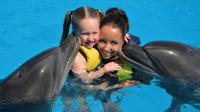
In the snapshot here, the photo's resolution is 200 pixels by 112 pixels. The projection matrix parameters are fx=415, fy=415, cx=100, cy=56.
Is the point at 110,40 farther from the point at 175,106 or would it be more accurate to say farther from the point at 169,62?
the point at 175,106

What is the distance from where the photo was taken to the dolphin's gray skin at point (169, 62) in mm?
5367

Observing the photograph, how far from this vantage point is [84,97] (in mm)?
5891

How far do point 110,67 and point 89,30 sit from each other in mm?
622

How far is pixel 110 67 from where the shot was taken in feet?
19.0

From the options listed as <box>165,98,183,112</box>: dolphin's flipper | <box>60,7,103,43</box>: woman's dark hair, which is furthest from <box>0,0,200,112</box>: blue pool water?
<box>165,98,183,112</box>: dolphin's flipper

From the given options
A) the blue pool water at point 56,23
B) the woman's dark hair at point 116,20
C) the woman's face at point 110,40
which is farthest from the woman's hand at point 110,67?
the blue pool water at point 56,23

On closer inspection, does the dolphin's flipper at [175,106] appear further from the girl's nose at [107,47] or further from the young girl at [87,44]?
the girl's nose at [107,47]

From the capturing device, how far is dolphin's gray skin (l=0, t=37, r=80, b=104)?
468 cm

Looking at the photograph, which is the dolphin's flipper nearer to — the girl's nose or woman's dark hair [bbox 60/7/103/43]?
the girl's nose

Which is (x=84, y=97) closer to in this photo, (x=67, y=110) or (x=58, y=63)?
(x=67, y=110)

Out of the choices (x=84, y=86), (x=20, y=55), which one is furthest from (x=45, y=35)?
(x=84, y=86)

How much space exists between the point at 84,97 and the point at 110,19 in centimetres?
117

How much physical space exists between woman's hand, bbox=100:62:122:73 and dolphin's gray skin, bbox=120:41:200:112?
313mm

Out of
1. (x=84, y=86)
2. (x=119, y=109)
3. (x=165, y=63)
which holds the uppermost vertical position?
(x=165, y=63)
